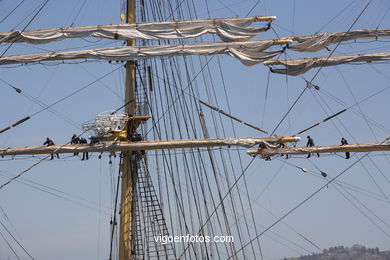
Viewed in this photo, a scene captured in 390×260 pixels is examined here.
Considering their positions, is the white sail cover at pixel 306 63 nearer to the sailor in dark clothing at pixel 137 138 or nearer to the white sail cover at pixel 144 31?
the white sail cover at pixel 144 31

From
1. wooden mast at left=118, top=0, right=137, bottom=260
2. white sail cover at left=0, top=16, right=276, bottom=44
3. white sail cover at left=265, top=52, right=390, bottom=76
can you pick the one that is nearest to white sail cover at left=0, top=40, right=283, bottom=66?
white sail cover at left=0, top=16, right=276, bottom=44

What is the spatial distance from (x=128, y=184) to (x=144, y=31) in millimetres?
7442

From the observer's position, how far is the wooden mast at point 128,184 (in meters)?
33.2

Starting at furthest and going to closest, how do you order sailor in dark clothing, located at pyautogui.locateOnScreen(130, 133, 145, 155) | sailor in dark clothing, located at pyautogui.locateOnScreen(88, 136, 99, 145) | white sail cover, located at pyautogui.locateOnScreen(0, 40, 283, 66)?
sailor in dark clothing, located at pyautogui.locateOnScreen(130, 133, 145, 155), sailor in dark clothing, located at pyautogui.locateOnScreen(88, 136, 99, 145), white sail cover, located at pyautogui.locateOnScreen(0, 40, 283, 66)

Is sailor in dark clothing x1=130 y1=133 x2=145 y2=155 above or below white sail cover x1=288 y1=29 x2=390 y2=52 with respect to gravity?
below

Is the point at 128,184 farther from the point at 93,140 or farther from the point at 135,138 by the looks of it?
the point at 93,140

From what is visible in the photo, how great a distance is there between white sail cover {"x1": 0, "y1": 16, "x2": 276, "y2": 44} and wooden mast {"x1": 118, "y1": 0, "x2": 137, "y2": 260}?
223cm

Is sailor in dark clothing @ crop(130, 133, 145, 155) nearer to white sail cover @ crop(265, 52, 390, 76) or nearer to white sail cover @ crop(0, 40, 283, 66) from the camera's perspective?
white sail cover @ crop(0, 40, 283, 66)

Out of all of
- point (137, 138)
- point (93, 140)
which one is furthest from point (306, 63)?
point (93, 140)

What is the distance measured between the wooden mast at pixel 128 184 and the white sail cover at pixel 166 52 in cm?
227

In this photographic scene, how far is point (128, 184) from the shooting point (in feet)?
113

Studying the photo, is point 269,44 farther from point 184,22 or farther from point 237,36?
point 184,22

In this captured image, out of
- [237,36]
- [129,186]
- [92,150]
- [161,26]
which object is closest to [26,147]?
[92,150]

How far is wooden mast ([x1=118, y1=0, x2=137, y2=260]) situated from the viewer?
33188mm
